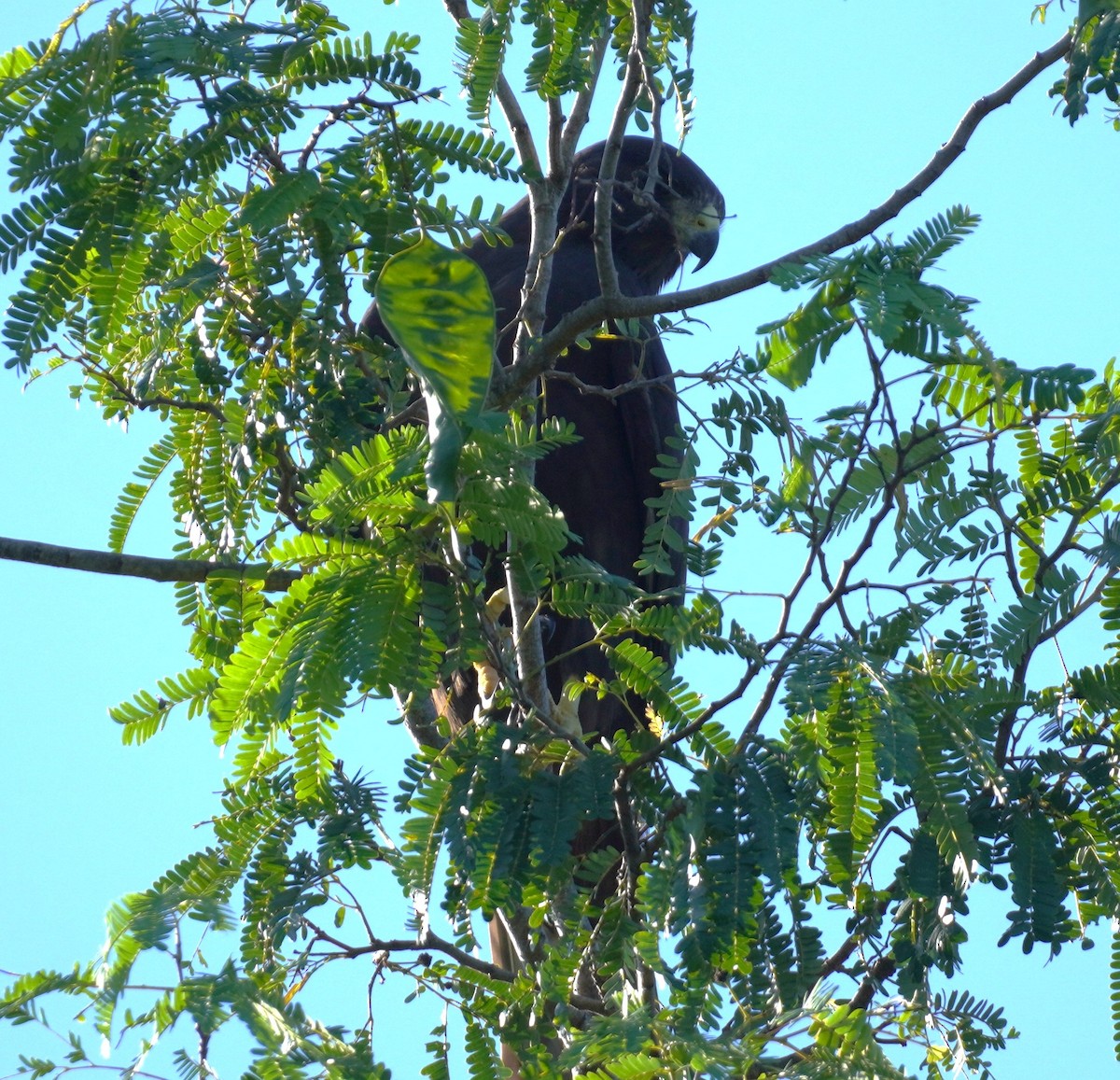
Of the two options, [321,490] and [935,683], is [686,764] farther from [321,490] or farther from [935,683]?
[321,490]

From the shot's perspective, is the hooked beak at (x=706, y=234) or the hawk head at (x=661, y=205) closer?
the hawk head at (x=661, y=205)

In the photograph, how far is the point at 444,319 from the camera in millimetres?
1000

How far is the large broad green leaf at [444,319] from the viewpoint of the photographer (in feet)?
3.27

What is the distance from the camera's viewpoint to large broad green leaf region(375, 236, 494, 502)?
100 centimetres

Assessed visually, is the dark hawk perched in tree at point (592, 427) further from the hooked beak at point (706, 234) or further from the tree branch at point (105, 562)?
the tree branch at point (105, 562)

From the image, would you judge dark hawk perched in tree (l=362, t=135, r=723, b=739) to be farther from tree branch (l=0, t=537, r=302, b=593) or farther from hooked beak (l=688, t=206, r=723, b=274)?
tree branch (l=0, t=537, r=302, b=593)

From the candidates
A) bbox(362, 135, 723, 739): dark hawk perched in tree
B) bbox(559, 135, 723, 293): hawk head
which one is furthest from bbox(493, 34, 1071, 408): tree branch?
bbox(559, 135, 723, 293): hawk head

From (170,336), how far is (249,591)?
0.42 m

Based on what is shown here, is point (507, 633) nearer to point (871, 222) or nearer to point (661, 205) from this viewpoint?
point (871, 222)

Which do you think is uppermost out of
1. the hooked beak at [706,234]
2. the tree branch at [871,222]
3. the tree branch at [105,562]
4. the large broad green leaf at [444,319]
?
the hooked beak at [706,234]

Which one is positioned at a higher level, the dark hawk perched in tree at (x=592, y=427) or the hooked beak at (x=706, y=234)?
the hooked beak at (x=706, y=234)

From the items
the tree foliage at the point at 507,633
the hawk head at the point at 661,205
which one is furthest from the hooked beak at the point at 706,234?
the tree foliage at the point at 507,633

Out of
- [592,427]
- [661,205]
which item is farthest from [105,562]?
[661,205]

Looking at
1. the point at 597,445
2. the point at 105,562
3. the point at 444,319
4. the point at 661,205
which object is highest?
the point at 661,205
